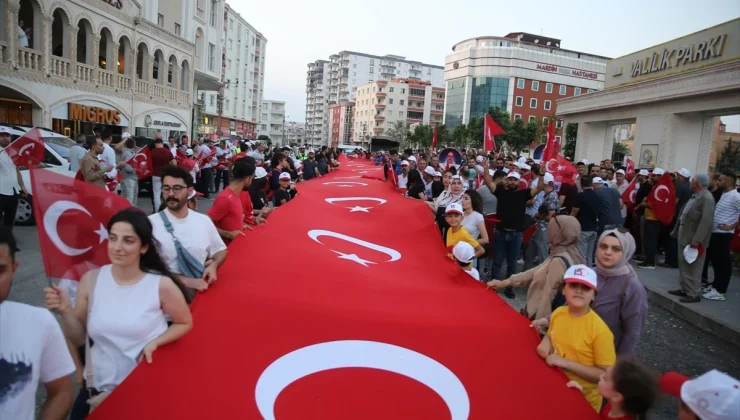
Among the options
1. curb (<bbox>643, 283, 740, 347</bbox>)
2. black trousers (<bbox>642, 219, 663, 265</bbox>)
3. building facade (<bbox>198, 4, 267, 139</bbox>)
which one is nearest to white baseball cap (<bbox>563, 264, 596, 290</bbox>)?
curb (<bbox>643, 283, 740, 347</bbox>)

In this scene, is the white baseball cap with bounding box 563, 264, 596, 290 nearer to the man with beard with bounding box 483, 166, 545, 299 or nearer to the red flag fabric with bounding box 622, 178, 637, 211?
the man with beard with bounding box 483, 166, 545, 299

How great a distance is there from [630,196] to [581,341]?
1019 centimetres

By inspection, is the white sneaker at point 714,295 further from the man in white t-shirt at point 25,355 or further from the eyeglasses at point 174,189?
the man in white t-shirt at point 25,355

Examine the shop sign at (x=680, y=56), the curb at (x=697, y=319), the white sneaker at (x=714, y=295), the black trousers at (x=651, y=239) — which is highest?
the shop sign at (x=680, y=56)

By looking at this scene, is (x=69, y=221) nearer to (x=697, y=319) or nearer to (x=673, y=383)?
(x=673, y=383)

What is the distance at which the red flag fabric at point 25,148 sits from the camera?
320 inches

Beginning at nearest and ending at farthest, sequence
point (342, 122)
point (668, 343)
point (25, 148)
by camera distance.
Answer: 1. point (668, 343)
2. point (25, 148)
3. point (342, 122)

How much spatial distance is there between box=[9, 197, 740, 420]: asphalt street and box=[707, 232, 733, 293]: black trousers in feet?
3.67

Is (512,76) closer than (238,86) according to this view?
No

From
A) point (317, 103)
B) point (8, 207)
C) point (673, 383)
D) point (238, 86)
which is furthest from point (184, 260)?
point (317, 103)

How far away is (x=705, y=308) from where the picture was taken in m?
7.63

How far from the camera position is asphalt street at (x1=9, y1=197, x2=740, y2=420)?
5.70m

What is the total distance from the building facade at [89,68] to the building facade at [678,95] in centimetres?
2532

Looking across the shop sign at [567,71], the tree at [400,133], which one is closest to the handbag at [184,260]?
the shop sign at [567,71]
